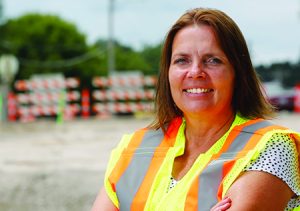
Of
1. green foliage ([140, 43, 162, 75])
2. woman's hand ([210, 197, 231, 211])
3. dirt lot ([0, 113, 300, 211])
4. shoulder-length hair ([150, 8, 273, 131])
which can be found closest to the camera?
woman's hand ([210, 197, 231, 211])

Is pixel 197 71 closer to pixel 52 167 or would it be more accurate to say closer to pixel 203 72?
pixel 203 72

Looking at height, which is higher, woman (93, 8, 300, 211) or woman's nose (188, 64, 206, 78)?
woman's nose (188, 64, 206, 78)

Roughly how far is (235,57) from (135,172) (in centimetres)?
58

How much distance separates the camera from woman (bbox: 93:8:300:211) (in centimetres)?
232

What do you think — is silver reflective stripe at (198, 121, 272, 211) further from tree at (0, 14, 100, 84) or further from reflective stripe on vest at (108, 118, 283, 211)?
tree at (0, 14, 100, 84)

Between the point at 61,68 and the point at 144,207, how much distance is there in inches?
1736

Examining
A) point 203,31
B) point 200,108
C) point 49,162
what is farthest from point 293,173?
point 49,162

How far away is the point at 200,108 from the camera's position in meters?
2.59

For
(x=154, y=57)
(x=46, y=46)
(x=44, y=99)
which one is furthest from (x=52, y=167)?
(x=46, y=46)

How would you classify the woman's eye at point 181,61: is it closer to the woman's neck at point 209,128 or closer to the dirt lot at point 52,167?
the woman's neck at point 209,128

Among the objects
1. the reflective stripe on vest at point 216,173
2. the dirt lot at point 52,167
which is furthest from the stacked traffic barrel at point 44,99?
the reflective stripe on vest at point 216,173

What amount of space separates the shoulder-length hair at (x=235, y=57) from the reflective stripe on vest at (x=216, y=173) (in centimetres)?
17

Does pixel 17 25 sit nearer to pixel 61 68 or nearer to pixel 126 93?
pixel 61 68

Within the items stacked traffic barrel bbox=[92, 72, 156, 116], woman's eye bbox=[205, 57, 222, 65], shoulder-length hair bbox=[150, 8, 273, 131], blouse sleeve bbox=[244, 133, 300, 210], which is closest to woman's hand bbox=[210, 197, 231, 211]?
blouse sleeve bbox=[244, 133, 300, 210]
